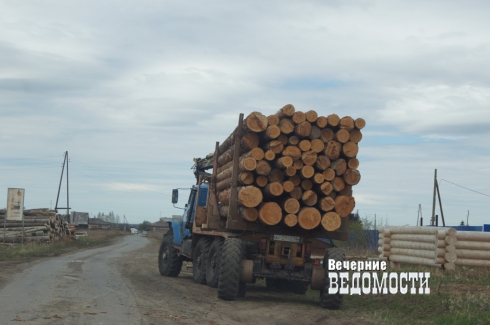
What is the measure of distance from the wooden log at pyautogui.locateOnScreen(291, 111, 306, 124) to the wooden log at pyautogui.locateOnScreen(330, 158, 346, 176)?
112 cm

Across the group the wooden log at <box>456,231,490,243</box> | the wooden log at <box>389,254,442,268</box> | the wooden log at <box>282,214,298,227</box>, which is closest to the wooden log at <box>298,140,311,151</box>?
the wooden log at <box>282,214,298,227</box>

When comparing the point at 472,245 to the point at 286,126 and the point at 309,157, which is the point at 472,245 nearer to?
the point at 309,157

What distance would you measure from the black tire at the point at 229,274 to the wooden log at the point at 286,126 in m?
2.67

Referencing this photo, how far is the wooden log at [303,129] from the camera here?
12555 mm

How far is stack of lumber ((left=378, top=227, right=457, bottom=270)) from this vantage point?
1744 cm

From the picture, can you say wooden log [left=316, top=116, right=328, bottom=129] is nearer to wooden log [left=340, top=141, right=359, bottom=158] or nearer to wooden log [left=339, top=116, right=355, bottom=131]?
wooden log [left=339, top=116, right=355, bottom=131]

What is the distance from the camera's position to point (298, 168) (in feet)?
41.2

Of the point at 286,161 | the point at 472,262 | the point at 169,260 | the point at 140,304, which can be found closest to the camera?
the point at 140,304

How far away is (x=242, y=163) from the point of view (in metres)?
12.7

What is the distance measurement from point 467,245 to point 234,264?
8439 mm

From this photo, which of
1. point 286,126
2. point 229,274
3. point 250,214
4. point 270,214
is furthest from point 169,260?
point 286,126

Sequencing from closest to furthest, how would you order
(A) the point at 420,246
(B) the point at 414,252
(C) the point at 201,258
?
(C) the point at 201,258
(A) the point at 420,246
(B) the point at 414,252

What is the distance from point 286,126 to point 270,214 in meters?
1.81

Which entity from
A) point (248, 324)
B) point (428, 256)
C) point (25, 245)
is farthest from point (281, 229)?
point (25, 245)
